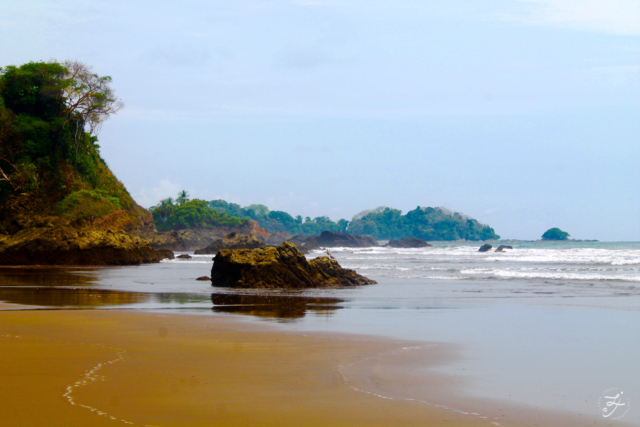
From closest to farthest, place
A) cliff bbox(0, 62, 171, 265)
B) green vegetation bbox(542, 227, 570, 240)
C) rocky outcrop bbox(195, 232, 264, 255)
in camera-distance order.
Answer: cliff bbox(0, 62, 171, 265) → rocky outcrop bbox(195, 232, 264, 255) → green vegetation bbox(542, 227, 570, 240)

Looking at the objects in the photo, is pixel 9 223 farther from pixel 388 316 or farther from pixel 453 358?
pixel 453 358

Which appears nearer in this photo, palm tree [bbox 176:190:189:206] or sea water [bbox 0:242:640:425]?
sea water [bbox 0:242:640:425]

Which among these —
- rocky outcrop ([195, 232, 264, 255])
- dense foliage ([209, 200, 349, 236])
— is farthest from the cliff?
dense foliage ([209, 200, 349, 236])

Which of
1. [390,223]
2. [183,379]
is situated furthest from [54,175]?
[390,223]

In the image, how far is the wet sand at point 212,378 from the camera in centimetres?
447

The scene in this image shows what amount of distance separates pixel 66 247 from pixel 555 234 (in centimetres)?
13892

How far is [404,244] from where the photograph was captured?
10531 centimetres

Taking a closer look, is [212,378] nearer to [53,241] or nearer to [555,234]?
[53,241]

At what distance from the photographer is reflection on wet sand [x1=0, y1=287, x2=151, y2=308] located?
40.4ft

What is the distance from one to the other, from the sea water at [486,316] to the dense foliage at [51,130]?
64.7 feet

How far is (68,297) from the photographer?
13.5 meters

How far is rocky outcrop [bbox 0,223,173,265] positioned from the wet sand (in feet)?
79.6

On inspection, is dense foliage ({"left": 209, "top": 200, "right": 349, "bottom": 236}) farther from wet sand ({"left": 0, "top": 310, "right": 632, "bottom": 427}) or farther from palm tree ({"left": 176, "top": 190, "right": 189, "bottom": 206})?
wet sand ({"left": 0, "top": 310, "right": 632, "bottom": 427})

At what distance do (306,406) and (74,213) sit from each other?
117 feet
